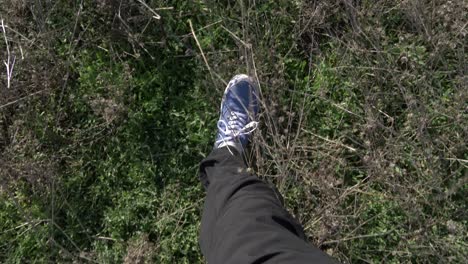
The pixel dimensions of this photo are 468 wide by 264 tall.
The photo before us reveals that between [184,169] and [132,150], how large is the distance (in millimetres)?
276

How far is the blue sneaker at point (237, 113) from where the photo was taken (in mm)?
2324

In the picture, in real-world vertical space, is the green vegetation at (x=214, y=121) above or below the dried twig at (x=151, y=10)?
below

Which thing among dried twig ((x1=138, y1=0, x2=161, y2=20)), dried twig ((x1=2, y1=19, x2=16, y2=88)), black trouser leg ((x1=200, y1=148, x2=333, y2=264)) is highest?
dried twig ((x1=138, y1=0, x2=161, y2=20))

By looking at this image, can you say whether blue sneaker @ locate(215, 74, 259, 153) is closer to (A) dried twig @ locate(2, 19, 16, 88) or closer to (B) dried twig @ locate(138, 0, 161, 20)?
(B) dried twig @ locate(138, 0, 161, 20)

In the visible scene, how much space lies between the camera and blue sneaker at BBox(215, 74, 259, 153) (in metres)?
2.32

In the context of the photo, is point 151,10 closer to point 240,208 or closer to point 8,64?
point 8,64

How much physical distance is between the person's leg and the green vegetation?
10 centimetres

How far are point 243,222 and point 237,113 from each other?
0.64m

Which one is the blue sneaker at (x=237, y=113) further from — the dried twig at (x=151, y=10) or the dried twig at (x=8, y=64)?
the dried twig at (x=8, y=64)

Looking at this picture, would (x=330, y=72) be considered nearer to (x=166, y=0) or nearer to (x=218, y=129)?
(x=218, y=129)

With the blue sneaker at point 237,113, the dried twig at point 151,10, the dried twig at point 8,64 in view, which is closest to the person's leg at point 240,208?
the blue sneaker at point 237,113

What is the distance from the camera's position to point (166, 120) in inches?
97.9

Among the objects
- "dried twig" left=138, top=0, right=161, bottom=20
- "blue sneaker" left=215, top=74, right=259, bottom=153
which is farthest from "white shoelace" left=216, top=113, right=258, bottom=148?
"dried twig" left=138, top=0, right=161, bottom=20

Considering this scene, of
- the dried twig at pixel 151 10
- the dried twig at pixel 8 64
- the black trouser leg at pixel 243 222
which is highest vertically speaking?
the dried twig at pixel 151 10
